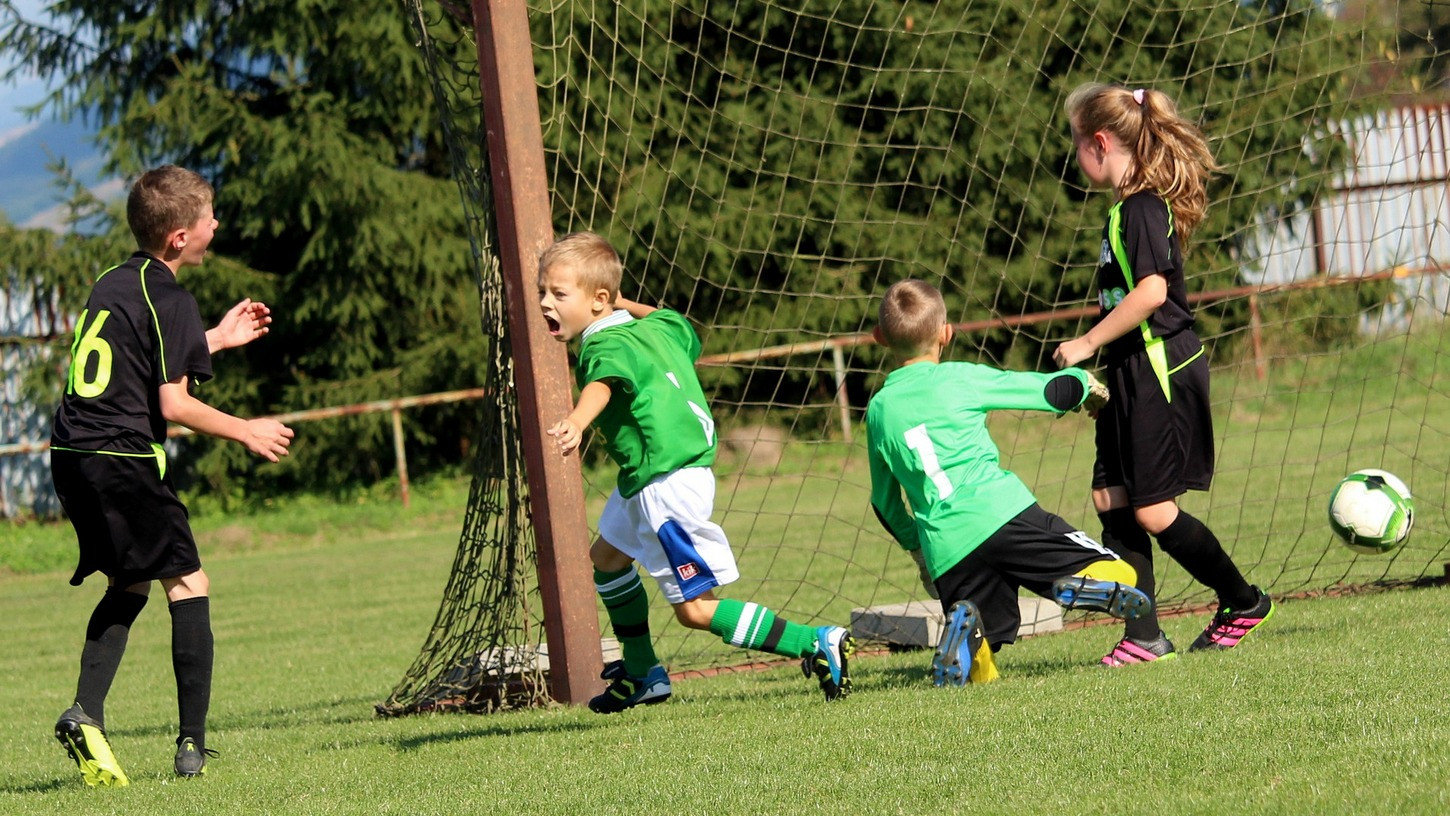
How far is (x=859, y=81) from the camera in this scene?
48.5 feet

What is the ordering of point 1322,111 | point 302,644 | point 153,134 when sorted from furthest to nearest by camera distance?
point 153,134
point 1322,111
point 302,644

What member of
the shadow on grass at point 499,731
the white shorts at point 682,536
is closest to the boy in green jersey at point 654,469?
the white shorts at point 682,536

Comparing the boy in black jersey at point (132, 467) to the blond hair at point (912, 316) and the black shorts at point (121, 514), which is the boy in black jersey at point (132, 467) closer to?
the black shorts at point (121, 514)

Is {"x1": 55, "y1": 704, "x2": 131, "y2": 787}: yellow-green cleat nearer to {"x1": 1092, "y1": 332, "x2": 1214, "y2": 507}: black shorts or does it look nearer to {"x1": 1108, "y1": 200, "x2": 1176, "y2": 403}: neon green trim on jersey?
{"x1": 1092, "y1": 332, "x2": 1214, "y2": 507}: black shorts

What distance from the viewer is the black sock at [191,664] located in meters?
4.27

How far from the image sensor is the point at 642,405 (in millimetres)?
4395

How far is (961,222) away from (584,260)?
8.01 meters

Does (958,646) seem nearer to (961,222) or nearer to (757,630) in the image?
(757,630)

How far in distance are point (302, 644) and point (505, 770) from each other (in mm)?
4387

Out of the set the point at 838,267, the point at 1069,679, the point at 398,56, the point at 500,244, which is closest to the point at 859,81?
the point at 838,267

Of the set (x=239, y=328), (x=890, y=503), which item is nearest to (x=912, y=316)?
(x=890, y=503)

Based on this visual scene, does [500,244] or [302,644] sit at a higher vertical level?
[500,244]

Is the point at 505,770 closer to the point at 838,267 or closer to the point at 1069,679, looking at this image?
the point at 1069,679

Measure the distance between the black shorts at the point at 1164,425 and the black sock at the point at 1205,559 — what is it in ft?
0.37
